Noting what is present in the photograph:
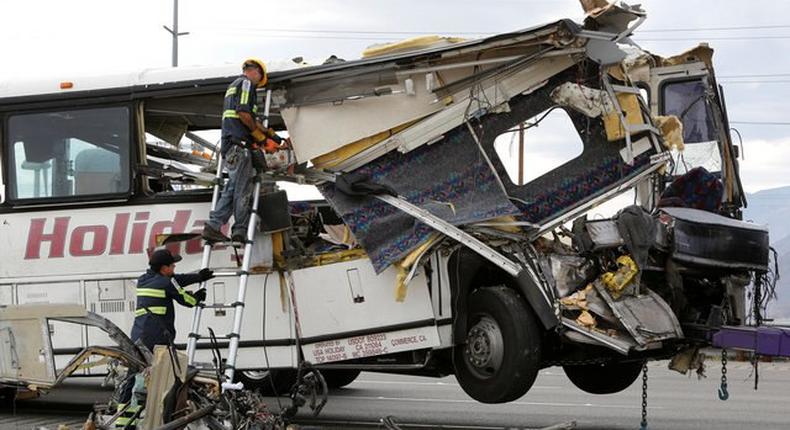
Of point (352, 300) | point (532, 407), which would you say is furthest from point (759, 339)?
point (532, 407)

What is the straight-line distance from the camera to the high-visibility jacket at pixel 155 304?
937 centimetres

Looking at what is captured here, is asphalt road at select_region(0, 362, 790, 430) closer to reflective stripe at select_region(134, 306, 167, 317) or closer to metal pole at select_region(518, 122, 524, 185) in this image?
reflective stripe at select_region(134, 306, 167, 317)

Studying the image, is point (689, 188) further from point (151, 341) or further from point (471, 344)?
point (151, 341)

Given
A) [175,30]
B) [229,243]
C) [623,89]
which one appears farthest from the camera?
[175,30]

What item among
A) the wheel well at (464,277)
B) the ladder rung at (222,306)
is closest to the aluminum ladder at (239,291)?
the ladder rung at (222,306)

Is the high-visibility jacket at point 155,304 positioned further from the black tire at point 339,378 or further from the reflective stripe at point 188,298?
the black tire at point 339,378

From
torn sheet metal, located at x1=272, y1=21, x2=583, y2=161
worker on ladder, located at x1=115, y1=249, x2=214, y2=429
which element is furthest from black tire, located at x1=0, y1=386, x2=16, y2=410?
torn sheet metal, located at x1=272, y1=21, x2=583, y2=161

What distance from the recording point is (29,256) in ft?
35.1

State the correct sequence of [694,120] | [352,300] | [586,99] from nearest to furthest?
[586,99] < [352,300] < [694,120]

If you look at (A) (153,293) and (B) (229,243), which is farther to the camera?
(B) (229,243)

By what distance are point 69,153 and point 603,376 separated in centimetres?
535

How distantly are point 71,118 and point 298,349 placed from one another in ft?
9.99

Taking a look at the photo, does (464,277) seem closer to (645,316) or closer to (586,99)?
(645,316)

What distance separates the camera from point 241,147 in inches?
376
